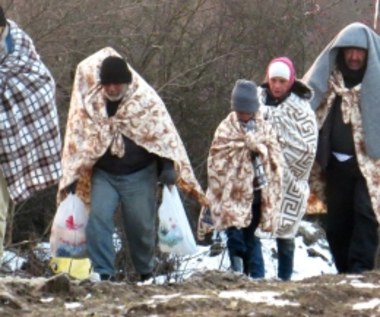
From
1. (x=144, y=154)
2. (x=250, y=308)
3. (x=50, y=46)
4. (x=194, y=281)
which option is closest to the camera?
(x=250, y=308)

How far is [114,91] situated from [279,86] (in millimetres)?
1499

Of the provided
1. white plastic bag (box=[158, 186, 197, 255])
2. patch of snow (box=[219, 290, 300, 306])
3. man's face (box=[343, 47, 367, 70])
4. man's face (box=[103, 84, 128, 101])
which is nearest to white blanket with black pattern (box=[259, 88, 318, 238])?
man's face (box=[343, 47, 367, 70])

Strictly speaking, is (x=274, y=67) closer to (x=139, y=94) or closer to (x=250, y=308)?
(x=139, y=94)

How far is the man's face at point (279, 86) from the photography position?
31.4ft

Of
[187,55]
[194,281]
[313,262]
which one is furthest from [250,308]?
[187,55]

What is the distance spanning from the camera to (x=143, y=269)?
8875 mm

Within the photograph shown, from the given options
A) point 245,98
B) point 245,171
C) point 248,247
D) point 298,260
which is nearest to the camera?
point 245,98

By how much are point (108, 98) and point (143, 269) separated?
1137 millimetres

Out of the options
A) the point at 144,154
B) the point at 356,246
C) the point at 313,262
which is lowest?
the point at 313,262

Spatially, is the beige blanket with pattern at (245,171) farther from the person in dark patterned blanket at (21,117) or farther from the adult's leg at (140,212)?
the person in dark patterned blanket at (21,117)

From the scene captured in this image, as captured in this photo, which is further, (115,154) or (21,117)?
(115,154)

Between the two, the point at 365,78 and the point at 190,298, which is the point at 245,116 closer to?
the point at 365,78

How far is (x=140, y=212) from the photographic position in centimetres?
862

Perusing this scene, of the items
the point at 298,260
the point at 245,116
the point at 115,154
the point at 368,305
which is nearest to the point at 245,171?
the point at 245,116
